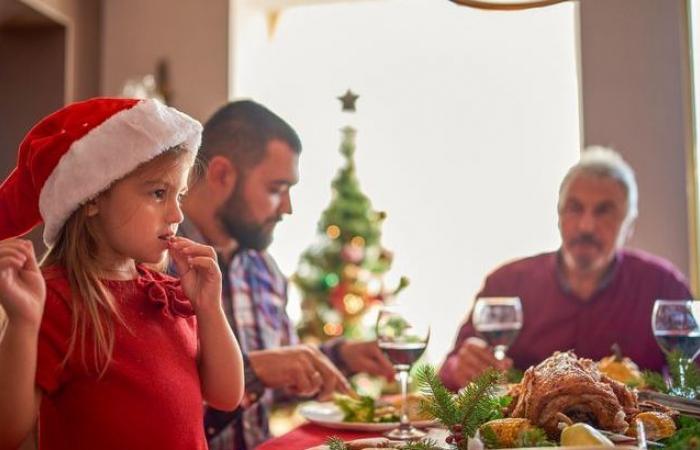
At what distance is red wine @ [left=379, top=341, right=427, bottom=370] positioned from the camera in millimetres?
1330

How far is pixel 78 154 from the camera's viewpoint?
3.80 ft

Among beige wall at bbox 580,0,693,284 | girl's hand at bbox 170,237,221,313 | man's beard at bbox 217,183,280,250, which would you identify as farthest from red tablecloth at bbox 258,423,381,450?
beige wall at bbox 580,0,693,284

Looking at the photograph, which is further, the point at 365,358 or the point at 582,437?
the point at 365,358

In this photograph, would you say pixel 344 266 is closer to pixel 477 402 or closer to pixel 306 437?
pixel 306 437

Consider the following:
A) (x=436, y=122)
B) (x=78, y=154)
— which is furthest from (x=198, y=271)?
(x=436, y=122)

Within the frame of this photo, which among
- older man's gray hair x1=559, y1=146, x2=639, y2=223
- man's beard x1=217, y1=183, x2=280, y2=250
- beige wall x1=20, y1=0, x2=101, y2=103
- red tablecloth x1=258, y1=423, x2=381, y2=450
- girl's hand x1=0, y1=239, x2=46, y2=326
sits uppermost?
beige wall x1=20, y1=0, x2=101, y2=103

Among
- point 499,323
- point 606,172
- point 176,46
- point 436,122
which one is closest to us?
point 499,323

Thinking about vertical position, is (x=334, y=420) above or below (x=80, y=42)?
below

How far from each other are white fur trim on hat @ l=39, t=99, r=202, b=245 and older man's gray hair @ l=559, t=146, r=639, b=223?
6.61 feet

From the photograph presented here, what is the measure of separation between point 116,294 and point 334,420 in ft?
1.51

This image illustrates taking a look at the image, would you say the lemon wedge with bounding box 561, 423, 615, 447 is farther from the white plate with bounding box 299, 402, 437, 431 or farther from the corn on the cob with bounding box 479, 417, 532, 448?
the white plate with bounding box 299, 402, 437, 431

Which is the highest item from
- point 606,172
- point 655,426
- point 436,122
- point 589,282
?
point 436,122

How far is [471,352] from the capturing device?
1899 mm

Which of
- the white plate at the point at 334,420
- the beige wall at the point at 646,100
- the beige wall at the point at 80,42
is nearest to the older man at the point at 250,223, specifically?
the white plate at the point at 334,420
